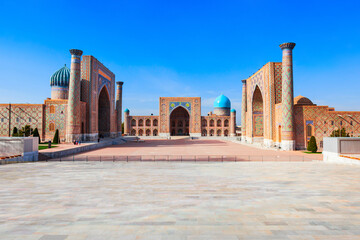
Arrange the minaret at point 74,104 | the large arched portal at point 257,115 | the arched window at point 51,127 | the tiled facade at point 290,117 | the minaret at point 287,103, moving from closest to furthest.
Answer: the minaret at point 287,103, the tiled facade at point 290,117, the minaret at point 74,104, the arched window at point 51,127, the large arched portal at point 257,115

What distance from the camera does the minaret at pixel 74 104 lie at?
23.2 m

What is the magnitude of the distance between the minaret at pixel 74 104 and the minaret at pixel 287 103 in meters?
20.2

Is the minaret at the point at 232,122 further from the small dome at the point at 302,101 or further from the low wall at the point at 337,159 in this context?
the low wall at the point at 337,159

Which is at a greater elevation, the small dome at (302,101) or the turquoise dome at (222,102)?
the turquoise dome at (222,102)

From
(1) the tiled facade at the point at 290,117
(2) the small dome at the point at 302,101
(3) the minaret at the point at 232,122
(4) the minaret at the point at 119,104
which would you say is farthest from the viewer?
(3) the minaret at the point at 232,122

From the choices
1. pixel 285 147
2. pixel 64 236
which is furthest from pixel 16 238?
pixel 285 147

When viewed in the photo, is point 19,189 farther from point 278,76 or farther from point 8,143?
point 278,76

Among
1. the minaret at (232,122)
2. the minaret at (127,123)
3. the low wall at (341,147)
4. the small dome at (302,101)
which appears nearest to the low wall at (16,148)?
the low wall at (341,147)

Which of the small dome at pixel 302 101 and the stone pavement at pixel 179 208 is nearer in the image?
the stone pavement at pixel 179 208

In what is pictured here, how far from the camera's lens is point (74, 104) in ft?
77.1

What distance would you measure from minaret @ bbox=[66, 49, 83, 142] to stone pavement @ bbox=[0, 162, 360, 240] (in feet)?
57.2

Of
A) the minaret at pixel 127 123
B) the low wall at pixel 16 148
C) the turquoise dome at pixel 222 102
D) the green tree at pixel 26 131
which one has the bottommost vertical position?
the low wall at pixel 16 148

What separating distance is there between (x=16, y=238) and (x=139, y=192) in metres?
2.67

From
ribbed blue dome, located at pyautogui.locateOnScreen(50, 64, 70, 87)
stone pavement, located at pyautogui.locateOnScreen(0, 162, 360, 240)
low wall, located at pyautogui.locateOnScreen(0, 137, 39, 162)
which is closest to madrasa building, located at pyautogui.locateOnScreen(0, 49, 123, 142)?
ribbed blue dome, located at pyautogui.locateOnScreen(50, 64, 70, 87)
